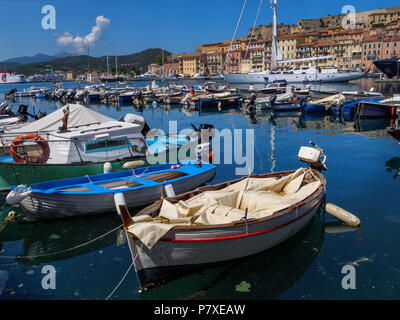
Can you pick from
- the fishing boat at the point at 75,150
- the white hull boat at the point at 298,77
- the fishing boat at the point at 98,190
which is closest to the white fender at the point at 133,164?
the fishing boat at the point at 75,150

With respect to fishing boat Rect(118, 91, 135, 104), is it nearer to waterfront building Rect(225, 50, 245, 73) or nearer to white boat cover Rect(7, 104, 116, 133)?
white boat cover Rect(7, 104, 116, 133)

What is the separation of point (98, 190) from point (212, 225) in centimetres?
541

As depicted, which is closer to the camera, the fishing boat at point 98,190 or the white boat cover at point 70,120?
the fishing boat at point 98,190

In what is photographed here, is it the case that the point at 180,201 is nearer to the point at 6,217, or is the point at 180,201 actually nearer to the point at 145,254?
the point at 145,254

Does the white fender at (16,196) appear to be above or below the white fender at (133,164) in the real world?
below

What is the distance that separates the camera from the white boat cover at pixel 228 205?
7.45m

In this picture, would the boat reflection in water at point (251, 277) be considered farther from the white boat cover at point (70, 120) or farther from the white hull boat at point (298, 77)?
the white hull boat at point (298, 77)

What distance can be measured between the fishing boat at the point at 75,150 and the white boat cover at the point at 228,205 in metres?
5.74

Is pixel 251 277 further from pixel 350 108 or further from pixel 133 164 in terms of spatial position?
pixel 350 108

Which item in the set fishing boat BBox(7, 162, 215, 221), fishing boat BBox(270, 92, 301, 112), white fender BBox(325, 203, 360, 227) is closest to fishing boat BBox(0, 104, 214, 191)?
fishing boat BBox(7, 162, 215, 221)

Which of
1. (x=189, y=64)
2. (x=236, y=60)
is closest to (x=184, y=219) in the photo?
(x=236, y=60)
